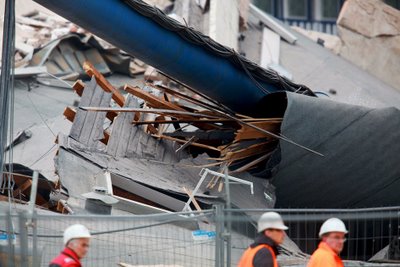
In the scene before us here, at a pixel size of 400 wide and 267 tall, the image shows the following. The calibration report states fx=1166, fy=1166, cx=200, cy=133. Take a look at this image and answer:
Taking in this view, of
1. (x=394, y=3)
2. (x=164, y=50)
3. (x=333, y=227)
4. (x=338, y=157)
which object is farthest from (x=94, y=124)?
(x=394, y=3)

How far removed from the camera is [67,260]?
811 cm

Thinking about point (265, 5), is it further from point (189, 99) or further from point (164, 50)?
point (164, 50)

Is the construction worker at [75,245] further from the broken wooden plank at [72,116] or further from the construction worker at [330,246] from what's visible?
the broken wooden plank at [72,116]

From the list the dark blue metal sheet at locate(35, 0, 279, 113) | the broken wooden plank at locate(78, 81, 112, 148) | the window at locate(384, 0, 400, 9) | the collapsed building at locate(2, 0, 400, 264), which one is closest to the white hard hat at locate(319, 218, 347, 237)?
the collapsed building at locate(2, 0, 400, 264)

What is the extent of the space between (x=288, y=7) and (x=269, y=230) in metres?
23.3

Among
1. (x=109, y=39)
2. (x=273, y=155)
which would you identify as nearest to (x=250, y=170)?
(x=273, y=155)

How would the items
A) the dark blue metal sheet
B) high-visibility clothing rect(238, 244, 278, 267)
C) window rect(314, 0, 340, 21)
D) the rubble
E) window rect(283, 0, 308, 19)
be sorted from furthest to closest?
window rect(314, 0, 340, 21)
window rect(283, 0, 308, 19)
the rubble
the dark blue metal sheet
high-visibility clothing rect(238, 244, 278, 267)

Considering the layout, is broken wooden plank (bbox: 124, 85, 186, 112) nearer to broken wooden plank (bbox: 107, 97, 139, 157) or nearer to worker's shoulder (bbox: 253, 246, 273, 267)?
broken wooden plank (bbox: 107, 97, 139, 157)

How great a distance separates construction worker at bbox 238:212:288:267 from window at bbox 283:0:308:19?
913 inches

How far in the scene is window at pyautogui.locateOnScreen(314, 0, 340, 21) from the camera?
3155 centimetres

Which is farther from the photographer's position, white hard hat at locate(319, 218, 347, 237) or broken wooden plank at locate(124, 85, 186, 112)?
broken wooden plank at locate(124, 85, 186, 112)

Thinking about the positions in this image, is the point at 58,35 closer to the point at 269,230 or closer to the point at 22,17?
the point at 22,17

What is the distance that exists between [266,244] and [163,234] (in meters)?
2.59

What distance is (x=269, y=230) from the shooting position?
8414mm
